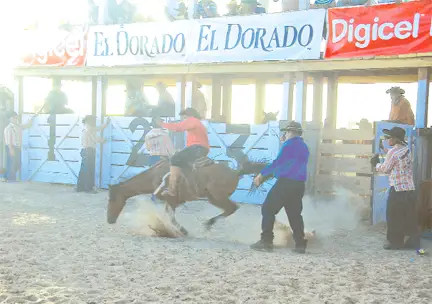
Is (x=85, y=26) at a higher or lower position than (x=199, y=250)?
higher

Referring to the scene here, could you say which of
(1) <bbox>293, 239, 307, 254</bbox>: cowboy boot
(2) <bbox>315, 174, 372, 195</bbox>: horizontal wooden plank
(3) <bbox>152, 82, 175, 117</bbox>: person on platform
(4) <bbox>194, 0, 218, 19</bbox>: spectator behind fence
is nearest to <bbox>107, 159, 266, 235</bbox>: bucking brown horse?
(1) <bbox>293, 239, 307, 254</bbox>: cowboy boot

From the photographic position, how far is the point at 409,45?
32.9 ft

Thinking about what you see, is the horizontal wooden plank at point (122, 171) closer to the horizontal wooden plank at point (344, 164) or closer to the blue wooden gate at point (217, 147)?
the blue wooden gate at point (217, 147)

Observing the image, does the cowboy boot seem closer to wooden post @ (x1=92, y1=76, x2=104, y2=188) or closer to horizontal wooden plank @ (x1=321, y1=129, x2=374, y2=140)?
horizontal wooden plank @ (x1=321, y1=129, x2=374, y2=140)

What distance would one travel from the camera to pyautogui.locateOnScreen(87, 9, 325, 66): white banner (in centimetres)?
1118

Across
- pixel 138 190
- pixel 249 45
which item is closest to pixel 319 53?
pixel 249 45

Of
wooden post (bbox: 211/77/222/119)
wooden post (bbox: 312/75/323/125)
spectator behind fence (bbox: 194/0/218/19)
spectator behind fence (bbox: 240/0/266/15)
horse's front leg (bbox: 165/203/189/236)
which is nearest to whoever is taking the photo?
horse's front leg (bbox: 165/203/189/236)

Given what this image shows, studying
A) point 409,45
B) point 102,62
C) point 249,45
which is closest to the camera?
point 409,45

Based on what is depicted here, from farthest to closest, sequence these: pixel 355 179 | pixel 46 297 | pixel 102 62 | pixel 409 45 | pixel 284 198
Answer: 1. pixel 102 62
2. pixel 355 179
3. pixel 409 45
4. pixel 284 198
5. pixel 46 297

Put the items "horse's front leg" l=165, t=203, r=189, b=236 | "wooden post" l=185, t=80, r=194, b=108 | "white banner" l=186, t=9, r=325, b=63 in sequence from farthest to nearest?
"wooden post" l=185, t=80, r=194, b=108
"white banner" l=186, t=9, r=325, b=63
"horse's front leg" l=165, t=203, r=189, b=236

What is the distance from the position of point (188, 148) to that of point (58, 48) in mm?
8114

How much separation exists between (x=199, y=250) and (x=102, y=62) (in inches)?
331

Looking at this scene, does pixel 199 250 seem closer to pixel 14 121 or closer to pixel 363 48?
pixel 363 48

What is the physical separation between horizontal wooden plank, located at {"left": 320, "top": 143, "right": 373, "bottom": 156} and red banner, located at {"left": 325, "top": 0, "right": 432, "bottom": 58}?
182 cm
